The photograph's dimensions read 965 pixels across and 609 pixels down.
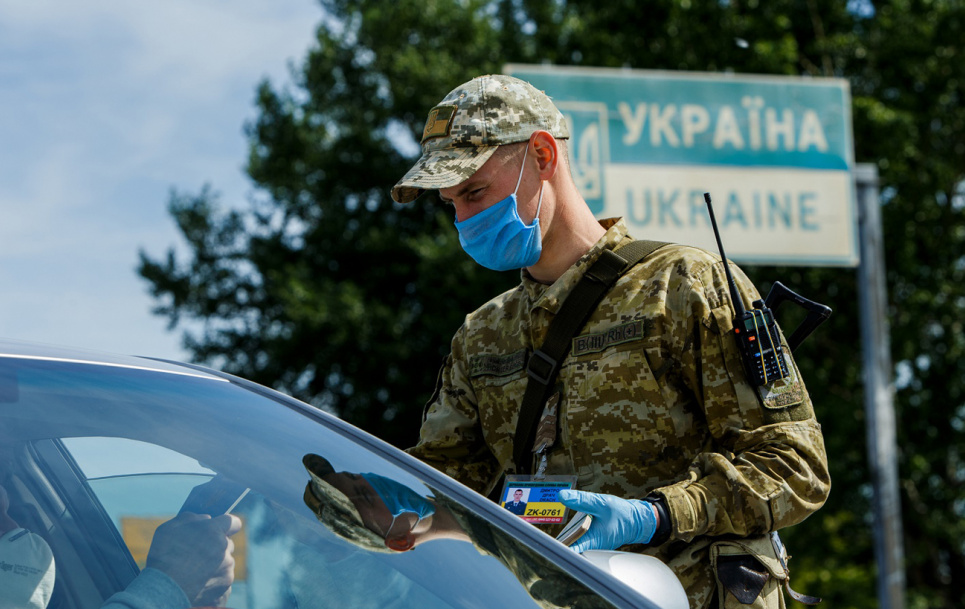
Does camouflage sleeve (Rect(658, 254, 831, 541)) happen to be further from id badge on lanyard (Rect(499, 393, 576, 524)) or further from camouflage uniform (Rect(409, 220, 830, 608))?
id badge on lanyard (Rect(499, 393, 576, 524))

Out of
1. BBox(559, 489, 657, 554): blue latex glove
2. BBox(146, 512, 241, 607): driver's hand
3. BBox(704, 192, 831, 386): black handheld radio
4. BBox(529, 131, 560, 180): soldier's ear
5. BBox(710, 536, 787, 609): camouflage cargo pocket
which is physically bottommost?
BBox(710, 536, 787, 609): camouflage cargo pocket

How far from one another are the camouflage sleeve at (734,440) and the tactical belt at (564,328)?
166mm

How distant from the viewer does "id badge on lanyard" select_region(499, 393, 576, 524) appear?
1.76 meters

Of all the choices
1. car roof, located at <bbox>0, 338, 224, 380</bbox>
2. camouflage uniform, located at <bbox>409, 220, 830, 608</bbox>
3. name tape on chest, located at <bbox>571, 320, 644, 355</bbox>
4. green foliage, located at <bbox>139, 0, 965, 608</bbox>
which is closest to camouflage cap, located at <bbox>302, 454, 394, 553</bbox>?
car roof, located at <bbox>0, 338, 224, 380</bbox>

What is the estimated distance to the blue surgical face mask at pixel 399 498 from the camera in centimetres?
133

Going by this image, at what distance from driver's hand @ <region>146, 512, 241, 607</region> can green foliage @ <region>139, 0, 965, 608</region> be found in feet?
38.6

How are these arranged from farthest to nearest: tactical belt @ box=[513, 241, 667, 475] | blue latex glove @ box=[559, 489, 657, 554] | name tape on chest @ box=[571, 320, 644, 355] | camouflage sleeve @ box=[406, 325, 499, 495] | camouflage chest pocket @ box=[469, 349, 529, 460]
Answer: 1. camouflage sleeve @ box=[406, 325, 499, 495]
2. camouflage chest pocket @ box=[469, 349, 529, 460]
3. tactical belt @ box=[513, 241, 667, 475]
4. name tape on chest @ box=[571, 320, 644, 355]
5. blue latex glove @ box=[559, 489, 657, 554]

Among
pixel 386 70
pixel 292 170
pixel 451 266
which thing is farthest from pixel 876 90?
pixel 292 170

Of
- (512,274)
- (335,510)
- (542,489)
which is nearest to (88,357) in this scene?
(335,510)

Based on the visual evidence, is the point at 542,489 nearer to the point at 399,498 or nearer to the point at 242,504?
the point at 399,498

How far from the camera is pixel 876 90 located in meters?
13.6

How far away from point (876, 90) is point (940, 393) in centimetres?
402

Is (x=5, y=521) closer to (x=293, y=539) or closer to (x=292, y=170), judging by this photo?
(x=293, y=539)

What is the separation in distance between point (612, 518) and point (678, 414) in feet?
1.00
